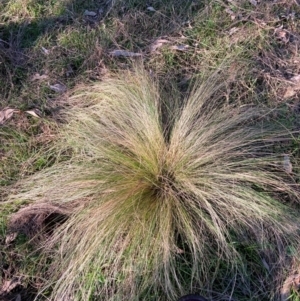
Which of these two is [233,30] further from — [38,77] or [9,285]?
[9,285]

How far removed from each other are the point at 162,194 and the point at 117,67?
134 cm

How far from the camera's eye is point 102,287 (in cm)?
243

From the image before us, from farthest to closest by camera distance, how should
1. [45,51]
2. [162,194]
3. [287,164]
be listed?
[45,51], [287,164], [162,194]

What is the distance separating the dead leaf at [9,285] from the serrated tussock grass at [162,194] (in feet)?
0.66

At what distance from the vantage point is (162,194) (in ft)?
8.71

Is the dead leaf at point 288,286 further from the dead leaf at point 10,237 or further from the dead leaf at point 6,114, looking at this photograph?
the dead leaf at point 6,114

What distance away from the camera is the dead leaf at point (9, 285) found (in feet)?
8.28

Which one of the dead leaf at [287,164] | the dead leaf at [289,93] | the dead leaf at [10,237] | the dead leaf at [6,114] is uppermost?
the dead leaf at [6,114]

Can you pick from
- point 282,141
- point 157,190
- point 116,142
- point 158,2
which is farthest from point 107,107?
point 158,2

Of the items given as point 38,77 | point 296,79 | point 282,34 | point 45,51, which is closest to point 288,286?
point 296,79

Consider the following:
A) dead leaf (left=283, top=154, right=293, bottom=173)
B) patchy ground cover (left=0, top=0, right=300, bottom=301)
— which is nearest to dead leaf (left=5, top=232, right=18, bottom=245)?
patchy ground cover (left=0, top=0, right=300, bottom=301)

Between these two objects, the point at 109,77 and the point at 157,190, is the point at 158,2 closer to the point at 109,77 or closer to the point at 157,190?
the point at 109,77

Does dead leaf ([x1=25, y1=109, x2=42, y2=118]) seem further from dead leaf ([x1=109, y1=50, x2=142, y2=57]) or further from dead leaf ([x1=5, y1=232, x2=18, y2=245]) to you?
dead leaf ([x1=5, y1=232, x2=18, y2=245])

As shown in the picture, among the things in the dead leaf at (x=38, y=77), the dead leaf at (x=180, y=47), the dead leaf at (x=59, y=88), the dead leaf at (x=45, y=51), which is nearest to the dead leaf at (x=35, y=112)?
the dead leaf at (x=59, y=88)
